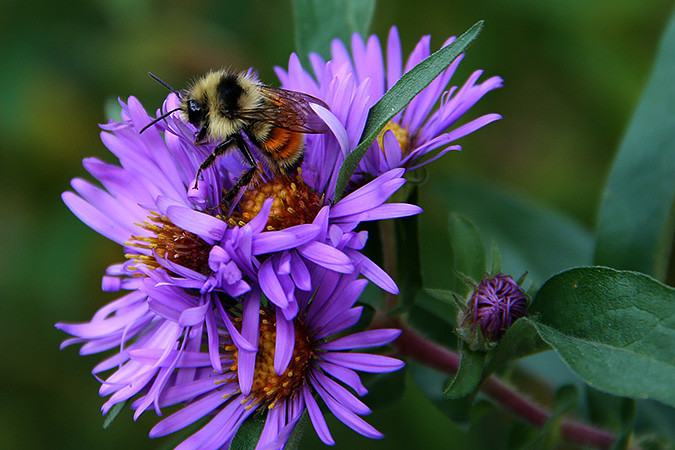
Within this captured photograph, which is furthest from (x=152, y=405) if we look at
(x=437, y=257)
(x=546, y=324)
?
(x=437, y=257)

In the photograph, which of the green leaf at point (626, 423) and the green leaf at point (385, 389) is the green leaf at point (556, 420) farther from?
the green leaf at point (385, 389)

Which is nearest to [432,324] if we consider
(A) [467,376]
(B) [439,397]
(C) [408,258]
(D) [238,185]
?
(B) [439,397]

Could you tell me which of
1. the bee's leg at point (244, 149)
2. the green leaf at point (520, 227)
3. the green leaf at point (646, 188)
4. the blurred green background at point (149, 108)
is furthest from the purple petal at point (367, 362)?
the blurred green background at point (149, 108)

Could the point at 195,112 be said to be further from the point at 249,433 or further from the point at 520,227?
the point at 520,227

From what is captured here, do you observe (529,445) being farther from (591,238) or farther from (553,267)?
(591,238)

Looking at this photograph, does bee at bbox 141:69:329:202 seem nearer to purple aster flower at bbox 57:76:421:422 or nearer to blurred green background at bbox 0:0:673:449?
purple aster flower at bbox 57:76:421:422

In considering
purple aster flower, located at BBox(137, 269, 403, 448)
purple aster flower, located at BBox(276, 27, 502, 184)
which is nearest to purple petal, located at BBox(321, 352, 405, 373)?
purple aster flower, located at BBox(137, 269, 403, 448)
